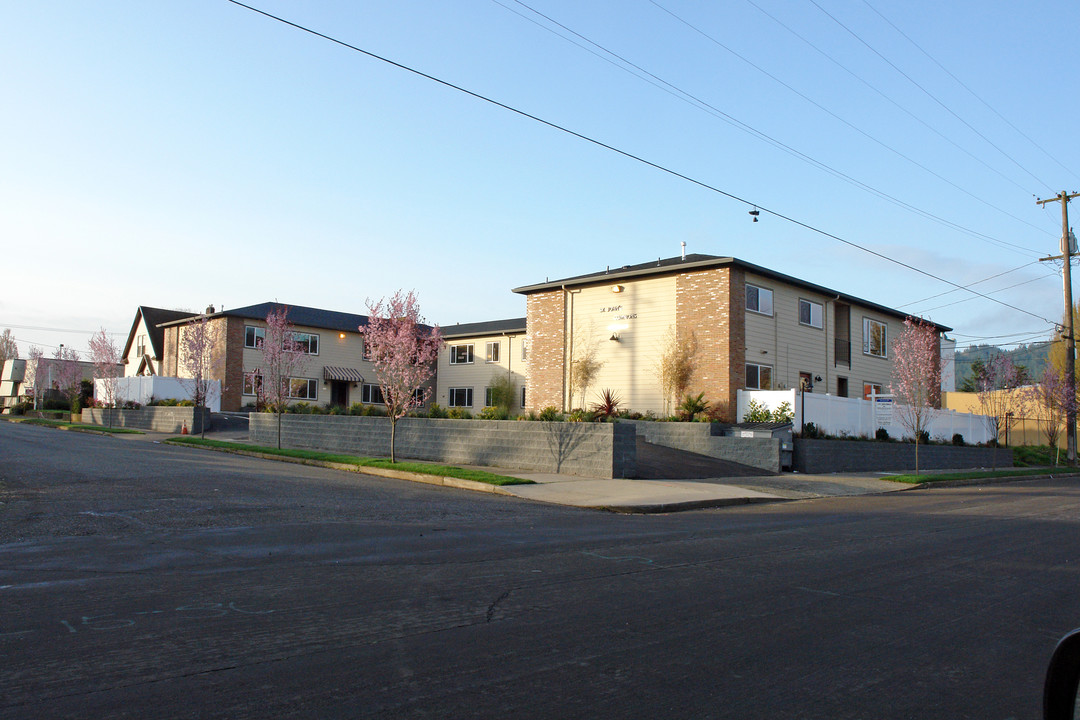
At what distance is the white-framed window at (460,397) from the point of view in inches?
1966

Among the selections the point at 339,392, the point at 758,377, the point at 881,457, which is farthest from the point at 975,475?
the point at 339,392

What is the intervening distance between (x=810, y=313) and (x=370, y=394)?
32.3 m

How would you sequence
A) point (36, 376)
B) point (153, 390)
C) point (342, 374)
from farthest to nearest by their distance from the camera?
point (36, 376), point (342, 374), point (153, 390)

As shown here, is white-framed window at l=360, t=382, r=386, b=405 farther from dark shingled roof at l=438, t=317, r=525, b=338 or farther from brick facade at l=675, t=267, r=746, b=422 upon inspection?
brick facade at l=675, t=267, r=746, b=422

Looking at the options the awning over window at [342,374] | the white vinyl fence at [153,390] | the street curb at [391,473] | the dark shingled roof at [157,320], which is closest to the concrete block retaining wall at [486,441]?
the street curb at [391,473]

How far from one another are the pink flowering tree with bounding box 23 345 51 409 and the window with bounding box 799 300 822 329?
63.1 m

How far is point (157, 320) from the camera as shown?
5819cm

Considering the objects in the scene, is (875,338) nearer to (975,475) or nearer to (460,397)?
(975,475)

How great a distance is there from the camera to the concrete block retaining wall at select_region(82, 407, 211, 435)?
1538 inches

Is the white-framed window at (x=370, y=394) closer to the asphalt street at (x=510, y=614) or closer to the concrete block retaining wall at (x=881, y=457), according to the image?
the concrete block retaining wall at (x=881, y=457)

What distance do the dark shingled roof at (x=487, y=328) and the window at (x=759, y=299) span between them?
18.2 m

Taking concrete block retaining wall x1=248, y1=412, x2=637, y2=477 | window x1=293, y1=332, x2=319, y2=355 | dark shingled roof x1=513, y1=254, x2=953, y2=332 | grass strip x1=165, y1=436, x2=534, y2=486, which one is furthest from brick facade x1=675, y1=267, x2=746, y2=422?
window x1=293, y1=332, x2=319, y2=355

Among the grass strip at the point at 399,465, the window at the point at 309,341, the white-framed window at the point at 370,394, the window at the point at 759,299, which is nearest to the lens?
the grass strip at the point at 399,465

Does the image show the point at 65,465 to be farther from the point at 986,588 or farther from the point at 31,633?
the point at 986,588
